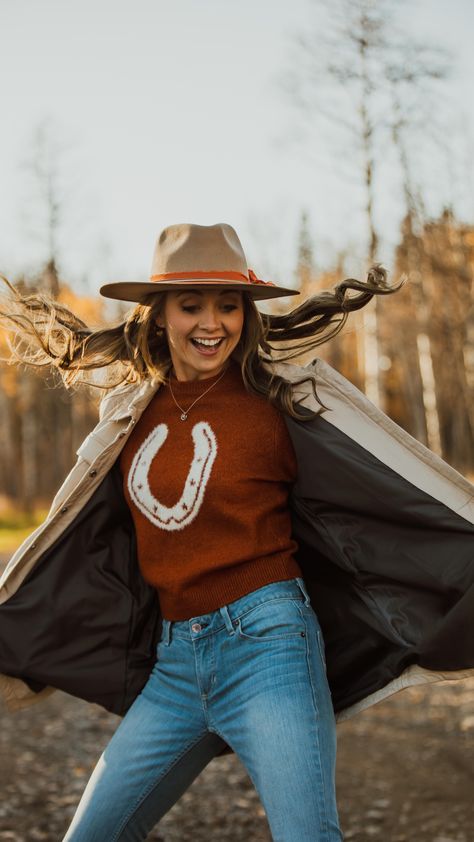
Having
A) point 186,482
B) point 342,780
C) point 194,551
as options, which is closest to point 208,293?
point 186,482

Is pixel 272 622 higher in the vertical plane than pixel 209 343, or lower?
lower

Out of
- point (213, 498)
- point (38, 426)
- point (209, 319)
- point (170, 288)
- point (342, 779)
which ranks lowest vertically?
point (38, 426)

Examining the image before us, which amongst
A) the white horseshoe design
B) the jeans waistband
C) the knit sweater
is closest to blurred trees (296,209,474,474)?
the knit sweater

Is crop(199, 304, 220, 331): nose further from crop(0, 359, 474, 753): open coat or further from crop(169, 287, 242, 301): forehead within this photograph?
crop(0, 359, 474, 753): open coat

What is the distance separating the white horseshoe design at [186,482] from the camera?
3107 mm

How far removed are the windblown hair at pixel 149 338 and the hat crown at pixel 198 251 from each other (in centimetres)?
16

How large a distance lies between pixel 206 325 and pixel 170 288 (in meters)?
0.21

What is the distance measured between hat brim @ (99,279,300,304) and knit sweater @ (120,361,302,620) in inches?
13.4

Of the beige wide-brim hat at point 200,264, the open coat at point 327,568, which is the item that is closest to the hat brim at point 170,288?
the beige wide-brim hat at point 200,264

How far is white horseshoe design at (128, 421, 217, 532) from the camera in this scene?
3107 mm

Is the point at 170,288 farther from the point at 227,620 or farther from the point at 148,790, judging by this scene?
the point at 148,790

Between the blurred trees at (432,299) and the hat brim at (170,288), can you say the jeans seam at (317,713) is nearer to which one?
the hat brim at (170,288)

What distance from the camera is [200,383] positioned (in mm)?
3395

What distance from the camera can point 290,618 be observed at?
297 centimetres
